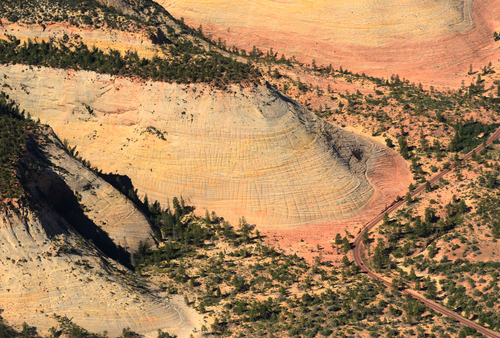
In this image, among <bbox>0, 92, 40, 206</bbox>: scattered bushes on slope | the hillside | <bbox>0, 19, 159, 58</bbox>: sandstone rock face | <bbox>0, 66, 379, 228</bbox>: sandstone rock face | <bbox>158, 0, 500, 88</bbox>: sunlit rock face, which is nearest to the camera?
the hillside

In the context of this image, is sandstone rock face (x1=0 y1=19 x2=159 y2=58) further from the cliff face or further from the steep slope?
the cliff face

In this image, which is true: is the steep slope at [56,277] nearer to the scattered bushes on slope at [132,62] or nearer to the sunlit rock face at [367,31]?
the scattered bushes on slope at [132,62]

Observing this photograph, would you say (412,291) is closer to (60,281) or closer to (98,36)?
(60,281)

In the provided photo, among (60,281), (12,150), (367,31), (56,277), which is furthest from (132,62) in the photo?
(367,31)

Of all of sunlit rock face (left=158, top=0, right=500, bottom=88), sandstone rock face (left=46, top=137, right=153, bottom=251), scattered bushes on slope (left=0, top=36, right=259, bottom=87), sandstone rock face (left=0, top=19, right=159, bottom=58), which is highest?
sunlit rock face (left=158, top=0, right=500, bottom=88)

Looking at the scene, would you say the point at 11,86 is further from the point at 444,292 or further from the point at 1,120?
the point at 444,292

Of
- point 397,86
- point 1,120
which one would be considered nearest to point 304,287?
point 1,120

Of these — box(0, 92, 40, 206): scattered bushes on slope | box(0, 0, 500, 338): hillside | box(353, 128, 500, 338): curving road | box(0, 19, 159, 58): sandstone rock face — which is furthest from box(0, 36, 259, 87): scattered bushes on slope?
box(353, 128, 500, 338): curving road

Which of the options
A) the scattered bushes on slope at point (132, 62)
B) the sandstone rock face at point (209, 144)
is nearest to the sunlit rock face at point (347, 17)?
the scattered bushes on slope at point (132, 62)

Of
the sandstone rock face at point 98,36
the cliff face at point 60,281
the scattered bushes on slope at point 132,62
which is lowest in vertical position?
the cliff face at point 60,281
